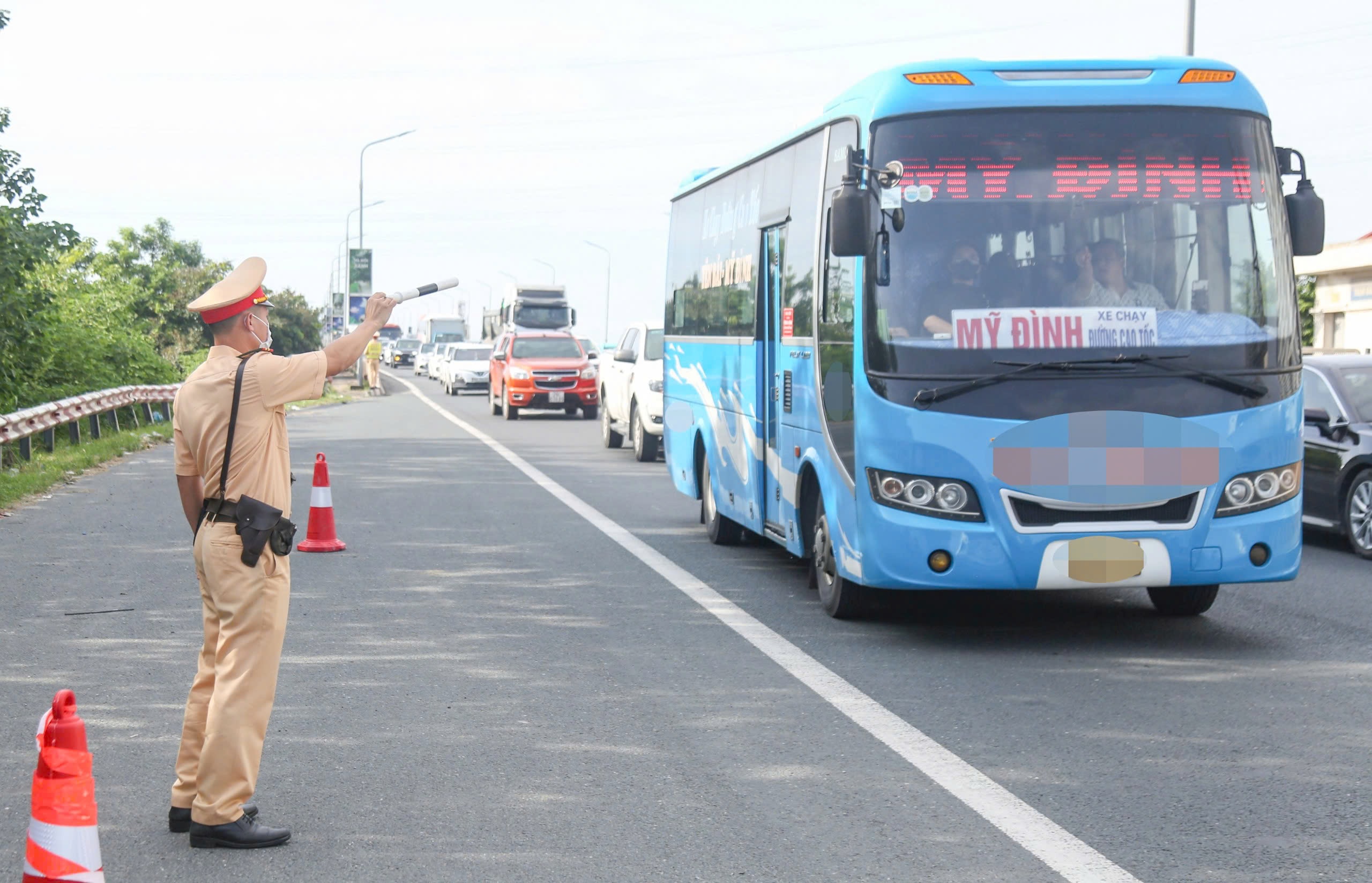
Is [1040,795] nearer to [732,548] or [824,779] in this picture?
[824,779]

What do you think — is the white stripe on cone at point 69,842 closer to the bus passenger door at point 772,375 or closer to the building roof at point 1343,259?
the bus passenger door at point 772,375

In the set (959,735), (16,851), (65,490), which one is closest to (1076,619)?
(959,735)

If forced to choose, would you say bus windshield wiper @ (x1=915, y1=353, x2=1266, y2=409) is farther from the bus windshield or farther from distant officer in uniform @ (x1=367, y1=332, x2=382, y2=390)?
distant officer in uniform @ (x1=367, y1=332, x2=382, y2=390)

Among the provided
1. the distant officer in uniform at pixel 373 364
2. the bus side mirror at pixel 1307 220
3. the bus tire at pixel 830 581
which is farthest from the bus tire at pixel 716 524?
the distant officer in uniform at pixel 373 364

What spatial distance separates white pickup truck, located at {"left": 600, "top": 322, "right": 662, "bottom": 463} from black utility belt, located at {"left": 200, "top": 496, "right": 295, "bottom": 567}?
15.5 metres

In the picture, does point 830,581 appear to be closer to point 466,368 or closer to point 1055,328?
point 1055,328

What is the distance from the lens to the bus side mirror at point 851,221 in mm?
7793

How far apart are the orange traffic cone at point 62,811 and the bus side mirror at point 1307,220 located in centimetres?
651

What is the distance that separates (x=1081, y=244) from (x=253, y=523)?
4.67 metres

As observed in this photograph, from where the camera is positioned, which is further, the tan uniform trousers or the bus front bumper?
the bus front bumper

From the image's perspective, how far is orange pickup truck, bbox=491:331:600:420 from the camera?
3262cm

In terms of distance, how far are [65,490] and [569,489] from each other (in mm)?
5268

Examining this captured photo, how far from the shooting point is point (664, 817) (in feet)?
17.2

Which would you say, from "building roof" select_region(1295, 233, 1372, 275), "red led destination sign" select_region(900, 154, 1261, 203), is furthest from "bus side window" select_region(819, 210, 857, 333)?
"building roof" select_region(1295, 233, 1372, 275)
